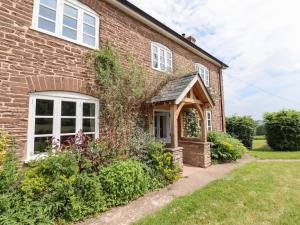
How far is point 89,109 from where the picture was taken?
7387 mm

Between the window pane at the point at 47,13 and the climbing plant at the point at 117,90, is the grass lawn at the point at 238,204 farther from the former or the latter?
the window pane at the point at 47,13

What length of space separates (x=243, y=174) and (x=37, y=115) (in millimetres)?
7857

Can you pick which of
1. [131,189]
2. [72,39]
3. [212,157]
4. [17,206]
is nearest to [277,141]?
[212,157]

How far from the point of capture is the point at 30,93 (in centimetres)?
584

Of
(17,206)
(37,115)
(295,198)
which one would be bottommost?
(295,198)

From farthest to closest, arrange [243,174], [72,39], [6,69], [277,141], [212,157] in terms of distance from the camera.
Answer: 1. [277,141]
2. [212,157]
3. [243,174]
4. [72,39]
5. [6,69]

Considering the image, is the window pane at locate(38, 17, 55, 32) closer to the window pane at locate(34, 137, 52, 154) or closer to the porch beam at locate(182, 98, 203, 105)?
the window pane at locate(34, 137, 52, 154)

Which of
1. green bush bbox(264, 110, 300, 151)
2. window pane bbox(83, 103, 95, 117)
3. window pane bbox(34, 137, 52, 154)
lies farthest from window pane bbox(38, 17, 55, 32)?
green bush bbox(264, 110, 300, 151)

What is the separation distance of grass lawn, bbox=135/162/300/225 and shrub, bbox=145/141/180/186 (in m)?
1.27

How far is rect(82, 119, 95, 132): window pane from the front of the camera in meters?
7.22

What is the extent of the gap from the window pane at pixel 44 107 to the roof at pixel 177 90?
13.6 feet

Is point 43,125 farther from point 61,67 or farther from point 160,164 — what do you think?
point 160,164

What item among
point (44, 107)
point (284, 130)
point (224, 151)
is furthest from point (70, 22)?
point (284, 130)

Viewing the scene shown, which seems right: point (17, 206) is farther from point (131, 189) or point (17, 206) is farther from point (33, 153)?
point (131, 189)
